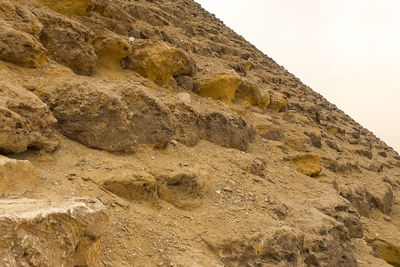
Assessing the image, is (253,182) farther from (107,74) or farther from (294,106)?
(294,106)

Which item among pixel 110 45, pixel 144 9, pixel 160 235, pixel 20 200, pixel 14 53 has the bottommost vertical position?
pixel 160 235

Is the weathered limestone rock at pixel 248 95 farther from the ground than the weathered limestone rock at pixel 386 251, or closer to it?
farther from the ground

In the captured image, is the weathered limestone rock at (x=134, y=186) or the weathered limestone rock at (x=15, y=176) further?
the weathered limestone rock at (x=134, y=186)

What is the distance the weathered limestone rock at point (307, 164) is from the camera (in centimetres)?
791

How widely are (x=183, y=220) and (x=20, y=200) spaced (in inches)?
77.6

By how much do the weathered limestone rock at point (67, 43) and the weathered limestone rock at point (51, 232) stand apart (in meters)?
3.37

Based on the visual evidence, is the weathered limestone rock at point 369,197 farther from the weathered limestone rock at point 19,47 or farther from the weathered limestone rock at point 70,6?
the weathered limestone rock at point 19,47

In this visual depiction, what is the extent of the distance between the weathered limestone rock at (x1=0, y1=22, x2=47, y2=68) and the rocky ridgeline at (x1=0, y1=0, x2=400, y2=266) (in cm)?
1

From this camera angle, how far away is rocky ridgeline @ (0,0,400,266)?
3029mm

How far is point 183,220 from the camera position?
4.29m

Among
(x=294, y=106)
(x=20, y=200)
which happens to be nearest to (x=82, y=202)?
(x=20, y=200)

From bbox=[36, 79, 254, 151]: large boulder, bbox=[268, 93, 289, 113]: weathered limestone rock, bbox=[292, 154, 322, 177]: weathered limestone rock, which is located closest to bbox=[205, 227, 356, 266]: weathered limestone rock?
bbox=[36, 79, 254, 151]: large boulder

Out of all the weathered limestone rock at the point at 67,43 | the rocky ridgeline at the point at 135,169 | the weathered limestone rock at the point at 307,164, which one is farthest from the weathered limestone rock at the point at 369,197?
the weathered limestone rock at the point at 67,43

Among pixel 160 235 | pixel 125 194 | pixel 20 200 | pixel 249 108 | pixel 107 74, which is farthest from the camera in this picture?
pixel 249 108
